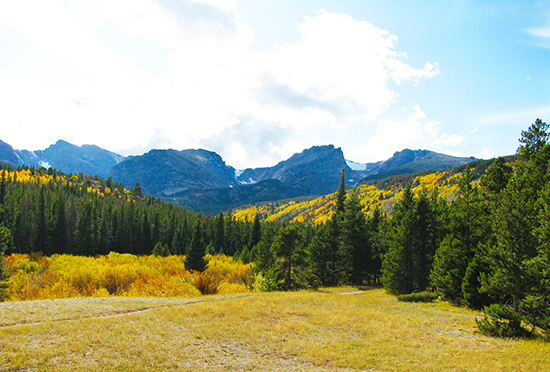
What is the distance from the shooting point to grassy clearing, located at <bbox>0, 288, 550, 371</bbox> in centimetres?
1067

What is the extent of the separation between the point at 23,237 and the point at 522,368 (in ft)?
341

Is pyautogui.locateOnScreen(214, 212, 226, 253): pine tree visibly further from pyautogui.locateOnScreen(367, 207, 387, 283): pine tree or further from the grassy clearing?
the grassy clearing

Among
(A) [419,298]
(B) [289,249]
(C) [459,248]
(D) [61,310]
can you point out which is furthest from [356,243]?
(D) [61,310]

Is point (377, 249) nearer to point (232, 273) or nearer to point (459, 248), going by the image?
point (232, 273)

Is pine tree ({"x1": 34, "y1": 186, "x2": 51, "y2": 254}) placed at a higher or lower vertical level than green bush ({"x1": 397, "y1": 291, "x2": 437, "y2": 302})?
higher

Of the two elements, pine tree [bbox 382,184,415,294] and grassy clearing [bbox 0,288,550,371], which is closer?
grassy clearing [bbox 0,288,550,371]

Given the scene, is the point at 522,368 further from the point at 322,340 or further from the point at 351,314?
the point at 351,314

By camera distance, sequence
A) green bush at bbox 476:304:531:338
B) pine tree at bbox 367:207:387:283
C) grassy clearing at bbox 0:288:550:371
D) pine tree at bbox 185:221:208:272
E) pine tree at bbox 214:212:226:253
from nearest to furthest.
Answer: grassy clearing at bbox 0:288:550:371 < green bush at bbox 476:304:531:338 < pine tree at bbox 185:221:208:272 < pine tree at bbox 367:207:387:283 < pine tree at bbox 214:212:226:253

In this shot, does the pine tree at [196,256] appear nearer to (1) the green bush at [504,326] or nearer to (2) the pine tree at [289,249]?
(2) the pine tree at [289,249]

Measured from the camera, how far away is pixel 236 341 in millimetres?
13914

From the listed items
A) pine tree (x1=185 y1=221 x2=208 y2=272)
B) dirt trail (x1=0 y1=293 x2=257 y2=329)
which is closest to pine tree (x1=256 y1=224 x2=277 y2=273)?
pine tree (x1=185 y1=221 x2=208 y2=272)

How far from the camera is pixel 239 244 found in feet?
362

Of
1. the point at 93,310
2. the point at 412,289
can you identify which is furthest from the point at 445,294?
the point at 93,310

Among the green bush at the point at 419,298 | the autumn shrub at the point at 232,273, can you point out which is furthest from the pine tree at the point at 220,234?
the green bush at the point at 419,298
